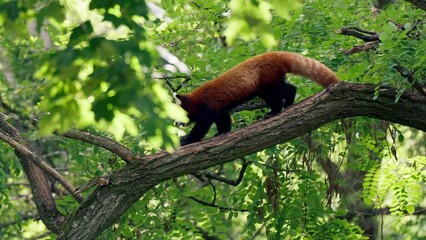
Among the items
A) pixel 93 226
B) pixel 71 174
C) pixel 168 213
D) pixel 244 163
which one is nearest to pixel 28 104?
pixel 71 174

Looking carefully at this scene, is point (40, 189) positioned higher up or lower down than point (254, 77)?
lower down

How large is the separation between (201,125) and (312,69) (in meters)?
0.99

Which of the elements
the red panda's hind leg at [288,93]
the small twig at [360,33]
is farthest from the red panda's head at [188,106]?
the small twig at [360,33]

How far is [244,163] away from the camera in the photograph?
21.1ft

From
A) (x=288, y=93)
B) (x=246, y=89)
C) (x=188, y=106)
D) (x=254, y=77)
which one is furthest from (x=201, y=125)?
(x=288, y=93)

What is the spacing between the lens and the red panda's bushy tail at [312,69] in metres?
5.20

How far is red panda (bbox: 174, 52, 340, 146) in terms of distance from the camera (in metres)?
5.50

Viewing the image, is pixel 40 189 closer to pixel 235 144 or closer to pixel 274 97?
pixel 235 144

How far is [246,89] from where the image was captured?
564 cm

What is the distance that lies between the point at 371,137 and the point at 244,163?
4.45ft

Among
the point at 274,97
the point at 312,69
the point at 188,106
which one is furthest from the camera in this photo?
the point at 188,106

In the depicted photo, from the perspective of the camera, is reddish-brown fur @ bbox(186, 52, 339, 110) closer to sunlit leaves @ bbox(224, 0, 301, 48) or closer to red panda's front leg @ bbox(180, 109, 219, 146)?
red panda's front leg @ bbox(180, 109, 219, 146)

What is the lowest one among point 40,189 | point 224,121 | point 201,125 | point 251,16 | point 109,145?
point 251,16

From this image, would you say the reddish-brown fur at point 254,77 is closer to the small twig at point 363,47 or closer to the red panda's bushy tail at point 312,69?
the red panda's bushy tail at point 312,69
